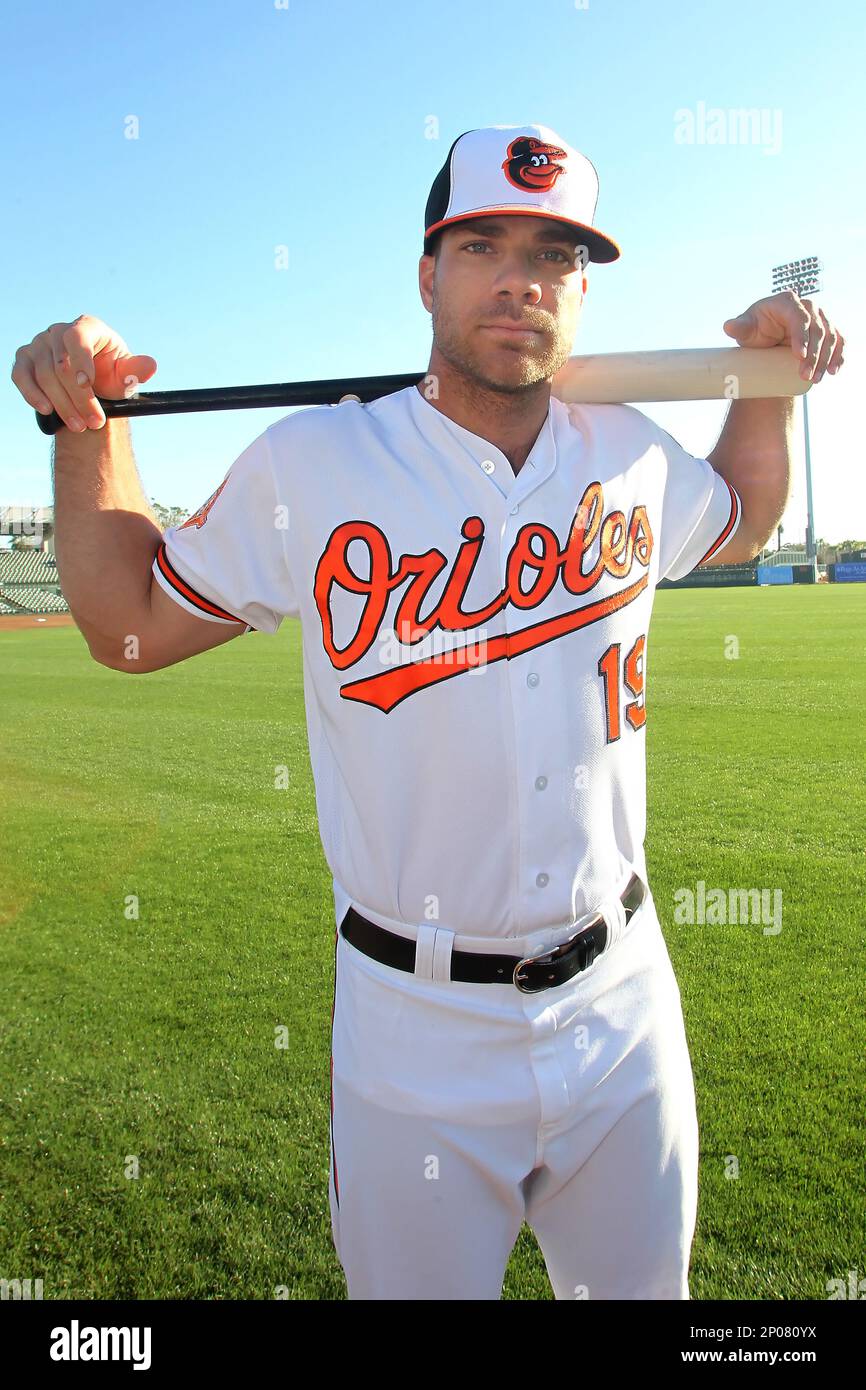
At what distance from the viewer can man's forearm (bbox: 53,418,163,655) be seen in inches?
73.6

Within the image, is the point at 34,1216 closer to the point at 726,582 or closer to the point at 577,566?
the point at 577,566

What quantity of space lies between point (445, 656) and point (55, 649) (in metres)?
25.6

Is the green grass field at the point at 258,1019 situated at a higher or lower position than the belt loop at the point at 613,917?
lower

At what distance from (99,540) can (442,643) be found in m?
0.69

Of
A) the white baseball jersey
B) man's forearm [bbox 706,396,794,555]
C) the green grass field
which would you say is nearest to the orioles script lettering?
the white baseball jersey

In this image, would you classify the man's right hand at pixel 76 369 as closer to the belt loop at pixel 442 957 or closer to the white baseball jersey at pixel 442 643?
the white baseball jersey at pixel 442 643

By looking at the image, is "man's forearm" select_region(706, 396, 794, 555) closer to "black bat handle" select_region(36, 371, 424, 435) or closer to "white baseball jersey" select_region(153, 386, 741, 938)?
"white baseball jersey" select_region(153, 386, 741, 938)

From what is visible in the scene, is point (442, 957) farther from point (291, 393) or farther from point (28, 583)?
point (28, 583)

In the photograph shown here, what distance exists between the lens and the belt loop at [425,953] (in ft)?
5.70

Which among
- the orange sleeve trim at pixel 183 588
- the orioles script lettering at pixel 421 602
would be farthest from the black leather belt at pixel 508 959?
the orange sleeve trim at pixel 183 588

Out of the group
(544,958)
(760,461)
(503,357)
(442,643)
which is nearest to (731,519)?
(760,461)

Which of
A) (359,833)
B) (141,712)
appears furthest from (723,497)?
(141,712)

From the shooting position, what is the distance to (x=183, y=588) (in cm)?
184

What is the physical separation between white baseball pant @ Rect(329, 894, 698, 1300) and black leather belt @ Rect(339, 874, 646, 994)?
2 cm
